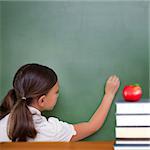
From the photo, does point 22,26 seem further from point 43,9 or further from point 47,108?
point 47,108

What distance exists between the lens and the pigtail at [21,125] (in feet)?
4.18

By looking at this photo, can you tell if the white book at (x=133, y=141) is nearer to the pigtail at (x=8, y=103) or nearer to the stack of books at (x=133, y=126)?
the stack of books at (x=133, y=126)

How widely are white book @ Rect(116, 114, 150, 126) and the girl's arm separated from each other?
0.42 m

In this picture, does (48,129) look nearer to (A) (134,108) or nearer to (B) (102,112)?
(B) (102,112)

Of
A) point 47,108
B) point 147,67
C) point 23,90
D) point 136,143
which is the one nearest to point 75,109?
point 47,108

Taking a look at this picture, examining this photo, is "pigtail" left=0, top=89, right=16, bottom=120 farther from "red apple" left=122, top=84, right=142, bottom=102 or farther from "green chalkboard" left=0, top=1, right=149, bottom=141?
"red apple" left=122, top=84, right=142, bottom=102

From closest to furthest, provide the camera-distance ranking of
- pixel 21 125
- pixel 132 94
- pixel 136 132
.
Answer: pixel 136 132 < pixel 132 94 < pixel 21 125

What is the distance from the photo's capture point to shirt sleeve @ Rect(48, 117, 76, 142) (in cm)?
130

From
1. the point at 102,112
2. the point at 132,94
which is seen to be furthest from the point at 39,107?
the point at 132,94

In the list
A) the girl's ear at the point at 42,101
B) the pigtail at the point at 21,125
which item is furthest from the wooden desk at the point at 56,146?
the girl's ear at the point at 42,101

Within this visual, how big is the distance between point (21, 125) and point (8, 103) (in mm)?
124

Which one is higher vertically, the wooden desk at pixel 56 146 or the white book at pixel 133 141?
the white book at pixel 133 141

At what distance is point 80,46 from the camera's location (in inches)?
53.1

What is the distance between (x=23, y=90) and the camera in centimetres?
133
